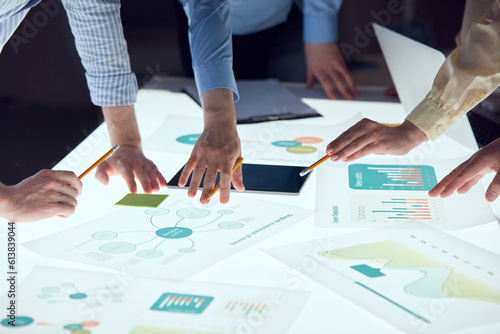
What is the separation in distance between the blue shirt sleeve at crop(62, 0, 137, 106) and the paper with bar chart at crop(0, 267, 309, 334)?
2.10 ft

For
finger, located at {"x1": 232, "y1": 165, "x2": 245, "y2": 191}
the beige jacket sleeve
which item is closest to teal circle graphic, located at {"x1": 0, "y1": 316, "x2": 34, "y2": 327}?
finger, located at {"x1": 232, "y1": 165, "x2": 245, "y2": 191}

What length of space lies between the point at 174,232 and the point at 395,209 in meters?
0.47

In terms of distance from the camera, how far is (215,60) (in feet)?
5.11

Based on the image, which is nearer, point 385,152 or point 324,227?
point 324,227

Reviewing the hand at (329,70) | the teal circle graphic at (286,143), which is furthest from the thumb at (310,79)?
the teal circle graphic at (286,143)

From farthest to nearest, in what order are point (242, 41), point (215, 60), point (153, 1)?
point (153, 1), point (242, 41), point (215, 60)

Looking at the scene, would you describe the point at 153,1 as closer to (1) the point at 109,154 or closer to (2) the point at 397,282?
(1) the point at 109,154

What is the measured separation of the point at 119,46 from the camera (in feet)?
5.17

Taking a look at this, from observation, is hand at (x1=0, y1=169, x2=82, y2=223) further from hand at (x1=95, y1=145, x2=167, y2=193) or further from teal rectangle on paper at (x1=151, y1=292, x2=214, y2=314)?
teal rectangle on paper at (x1=151, y1=292, x2=214, y2=314)

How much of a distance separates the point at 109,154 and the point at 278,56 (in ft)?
3.95

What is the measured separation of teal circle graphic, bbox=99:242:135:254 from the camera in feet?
3.76

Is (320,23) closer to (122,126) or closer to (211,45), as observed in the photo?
(211,45)

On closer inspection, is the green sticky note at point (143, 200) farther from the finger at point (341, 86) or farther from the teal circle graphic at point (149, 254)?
the finger at point (341, 86)

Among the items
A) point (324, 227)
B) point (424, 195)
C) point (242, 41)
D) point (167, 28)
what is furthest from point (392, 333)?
point (167, 28)
